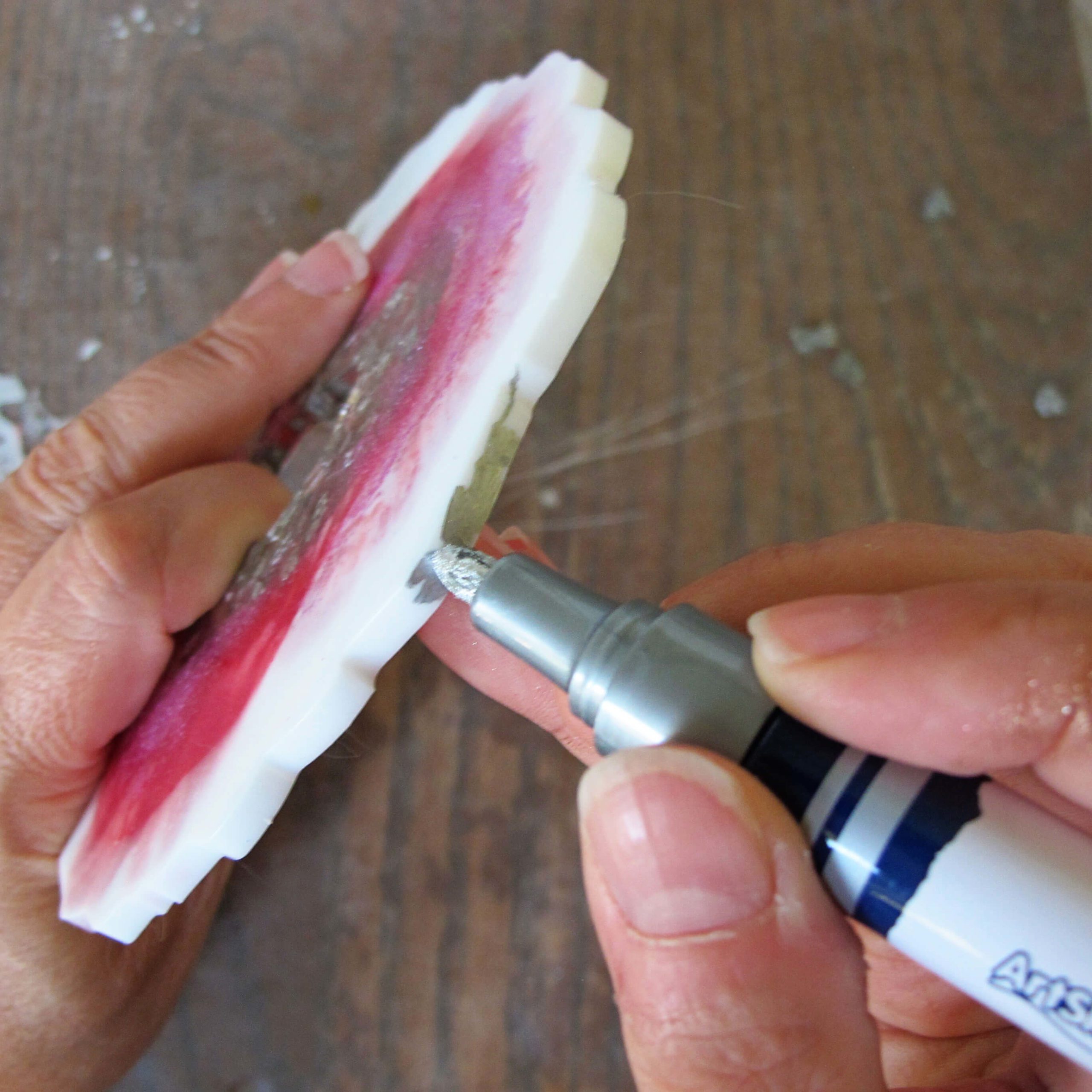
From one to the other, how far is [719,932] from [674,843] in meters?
0.04

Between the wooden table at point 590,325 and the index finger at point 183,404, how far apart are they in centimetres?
20

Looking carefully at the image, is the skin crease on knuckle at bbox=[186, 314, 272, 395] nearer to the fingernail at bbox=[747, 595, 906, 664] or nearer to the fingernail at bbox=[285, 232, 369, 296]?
the fingernail at bbox=[285, 232, 369, 296]

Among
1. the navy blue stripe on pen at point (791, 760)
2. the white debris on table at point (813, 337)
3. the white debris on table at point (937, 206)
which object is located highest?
the white debris on table at point (937, 206)

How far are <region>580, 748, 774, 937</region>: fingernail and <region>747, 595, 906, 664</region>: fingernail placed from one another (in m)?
0.06

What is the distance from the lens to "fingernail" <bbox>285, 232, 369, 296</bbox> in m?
0.64

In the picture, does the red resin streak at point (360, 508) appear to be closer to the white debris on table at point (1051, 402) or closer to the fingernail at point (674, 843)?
the fingernail at point (674, 843)

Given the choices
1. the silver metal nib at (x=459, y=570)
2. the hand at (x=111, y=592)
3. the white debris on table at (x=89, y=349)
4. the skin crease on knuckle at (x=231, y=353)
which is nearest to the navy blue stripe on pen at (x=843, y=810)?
the silver metal nib at (x=459, y=570)

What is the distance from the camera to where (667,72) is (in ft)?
2.82

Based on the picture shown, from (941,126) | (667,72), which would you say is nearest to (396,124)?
(667,72)

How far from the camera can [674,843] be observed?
12.9 inches

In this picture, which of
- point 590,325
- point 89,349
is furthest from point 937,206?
point 89,349

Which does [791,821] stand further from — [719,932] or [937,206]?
[937,206]

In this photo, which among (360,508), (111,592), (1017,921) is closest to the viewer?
(1017,921)

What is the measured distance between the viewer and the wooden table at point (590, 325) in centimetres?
70
